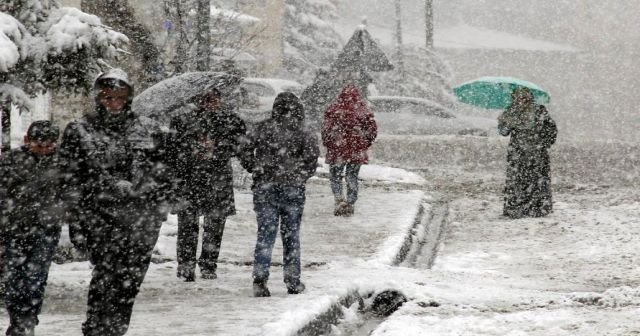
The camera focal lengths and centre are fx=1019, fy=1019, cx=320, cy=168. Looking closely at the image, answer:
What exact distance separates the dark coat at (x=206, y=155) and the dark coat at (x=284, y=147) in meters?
0.40

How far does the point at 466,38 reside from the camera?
5038cm

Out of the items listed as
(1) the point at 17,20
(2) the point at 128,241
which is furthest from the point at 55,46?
(2) the point at 128,241

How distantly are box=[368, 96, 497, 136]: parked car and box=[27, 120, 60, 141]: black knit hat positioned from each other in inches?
753

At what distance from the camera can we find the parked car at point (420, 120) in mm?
24984

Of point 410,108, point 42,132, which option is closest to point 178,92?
point 42,132

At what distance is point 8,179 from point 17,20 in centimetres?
261

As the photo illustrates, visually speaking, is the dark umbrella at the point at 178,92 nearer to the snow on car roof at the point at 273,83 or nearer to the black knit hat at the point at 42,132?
the black knit hat at the point at 42,132

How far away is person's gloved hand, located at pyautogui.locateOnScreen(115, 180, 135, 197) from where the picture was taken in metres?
5.47

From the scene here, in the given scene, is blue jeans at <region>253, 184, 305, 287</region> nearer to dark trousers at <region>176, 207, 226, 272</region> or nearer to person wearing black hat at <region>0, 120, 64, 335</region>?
dark trousers at <region>176, 207, 226, 272</region>

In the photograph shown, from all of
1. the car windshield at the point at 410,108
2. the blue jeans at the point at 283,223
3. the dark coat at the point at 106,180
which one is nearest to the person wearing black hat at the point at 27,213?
the dark coat at the point at 106,180

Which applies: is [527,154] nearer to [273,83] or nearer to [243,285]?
[243,285]

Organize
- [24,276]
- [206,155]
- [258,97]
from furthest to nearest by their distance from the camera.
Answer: [258,97]
[206,155]
[24,276]

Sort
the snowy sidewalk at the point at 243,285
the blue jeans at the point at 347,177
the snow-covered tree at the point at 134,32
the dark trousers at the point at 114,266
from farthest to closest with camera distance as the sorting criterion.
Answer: the snow-covered tree at the point at 134,32 → the blue jeans at the point at 347,177 → the snowy sidewalk at the point at 243,285 → the dark trousers at the point at 114,266

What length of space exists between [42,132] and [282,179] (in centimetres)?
203
